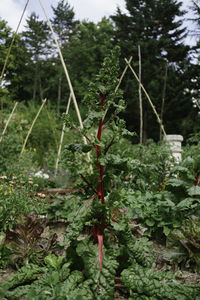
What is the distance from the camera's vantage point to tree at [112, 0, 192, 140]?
16422mm

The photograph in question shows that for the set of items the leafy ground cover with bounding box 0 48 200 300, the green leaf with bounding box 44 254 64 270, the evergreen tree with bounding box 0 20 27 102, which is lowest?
the green leaf with bounding box 44 254 64 270

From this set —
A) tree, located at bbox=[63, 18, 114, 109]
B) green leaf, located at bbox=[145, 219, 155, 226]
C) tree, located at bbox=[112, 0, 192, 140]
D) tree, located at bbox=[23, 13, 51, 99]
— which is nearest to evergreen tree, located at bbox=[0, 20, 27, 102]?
tree, located at bbox=[23, 13, 51, 99]

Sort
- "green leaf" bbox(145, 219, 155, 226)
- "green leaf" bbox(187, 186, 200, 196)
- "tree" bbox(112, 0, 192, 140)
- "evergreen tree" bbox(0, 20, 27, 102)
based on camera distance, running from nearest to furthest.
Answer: "green leaf" bbox(187, 186, 200, 196)
"green leaf" bbox(145, 219, 155, 226)
"tree" bbox(112, 0, 192, 140)
"evergreen tree" bbox(0, 20, 27, 102)

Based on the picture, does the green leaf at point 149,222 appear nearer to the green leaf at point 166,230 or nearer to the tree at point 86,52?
the green leaf at point 166,230

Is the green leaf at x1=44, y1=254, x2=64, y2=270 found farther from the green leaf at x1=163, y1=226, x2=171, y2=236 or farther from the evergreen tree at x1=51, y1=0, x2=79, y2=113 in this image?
the evergreen tree at x1=51, y1=0, x2=79, y2=113

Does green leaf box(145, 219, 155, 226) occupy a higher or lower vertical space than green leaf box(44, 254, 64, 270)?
higher

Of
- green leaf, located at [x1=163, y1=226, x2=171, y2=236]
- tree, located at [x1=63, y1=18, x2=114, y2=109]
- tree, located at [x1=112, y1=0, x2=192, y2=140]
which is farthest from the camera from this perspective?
tree, located at [x1=63, y1=18, x2=114, y2=109]

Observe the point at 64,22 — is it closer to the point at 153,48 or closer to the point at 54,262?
the point at 153,48

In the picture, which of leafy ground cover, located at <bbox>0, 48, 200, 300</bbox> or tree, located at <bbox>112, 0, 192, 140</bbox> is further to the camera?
tree, located at <bbox>112, 0, 192, 140</bbox>

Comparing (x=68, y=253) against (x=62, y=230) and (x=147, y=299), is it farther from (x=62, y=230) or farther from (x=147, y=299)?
(x=62, y=230)

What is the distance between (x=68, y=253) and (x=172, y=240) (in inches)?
39.9

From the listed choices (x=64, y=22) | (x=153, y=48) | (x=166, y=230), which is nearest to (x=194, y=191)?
(x=166, y=230)

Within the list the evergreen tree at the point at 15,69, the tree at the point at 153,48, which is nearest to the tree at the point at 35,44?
the evergreen tree at the point at 15,69

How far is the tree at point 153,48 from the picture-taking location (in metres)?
16.4
